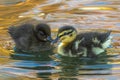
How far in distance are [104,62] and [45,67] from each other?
2.52 feet

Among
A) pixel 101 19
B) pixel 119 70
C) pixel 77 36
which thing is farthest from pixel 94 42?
pixel 101 19

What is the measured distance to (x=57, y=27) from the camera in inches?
334

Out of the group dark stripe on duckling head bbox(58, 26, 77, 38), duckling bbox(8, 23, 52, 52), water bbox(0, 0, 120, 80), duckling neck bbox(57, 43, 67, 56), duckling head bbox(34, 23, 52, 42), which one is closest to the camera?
water bbox(0, 0, 120, 80)

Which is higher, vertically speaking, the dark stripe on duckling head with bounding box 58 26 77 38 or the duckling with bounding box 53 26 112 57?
the dark stripe on duckling head with bounding box 58 26 77 38

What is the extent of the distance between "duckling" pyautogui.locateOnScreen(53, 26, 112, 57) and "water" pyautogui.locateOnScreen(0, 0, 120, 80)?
94 millimetres

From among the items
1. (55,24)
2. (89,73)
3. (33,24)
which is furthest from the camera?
(55,24)

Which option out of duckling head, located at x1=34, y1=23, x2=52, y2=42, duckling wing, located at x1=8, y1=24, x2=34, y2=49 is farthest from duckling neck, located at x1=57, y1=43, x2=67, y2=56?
duckling wing, located at x1=8, y1=24, x2=34, y2=49

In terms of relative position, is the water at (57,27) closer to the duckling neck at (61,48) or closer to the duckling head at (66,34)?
the duckling neck at (61,48)

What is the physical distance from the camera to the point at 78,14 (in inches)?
364

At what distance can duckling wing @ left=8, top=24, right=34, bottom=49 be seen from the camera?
25.2 feet

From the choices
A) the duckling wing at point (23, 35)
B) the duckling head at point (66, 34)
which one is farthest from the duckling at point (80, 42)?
the duckling wing at point (23, 35)

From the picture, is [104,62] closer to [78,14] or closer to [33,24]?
[33,24]

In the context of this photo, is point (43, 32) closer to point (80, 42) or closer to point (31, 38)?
point (31, 38)

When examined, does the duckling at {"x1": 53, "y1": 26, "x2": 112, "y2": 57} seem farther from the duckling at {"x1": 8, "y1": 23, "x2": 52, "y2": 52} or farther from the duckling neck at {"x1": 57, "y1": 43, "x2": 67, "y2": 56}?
the duckling at {"x1": 8, "y1": 23, "x2": 52, "y2": 52}
